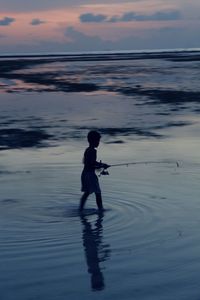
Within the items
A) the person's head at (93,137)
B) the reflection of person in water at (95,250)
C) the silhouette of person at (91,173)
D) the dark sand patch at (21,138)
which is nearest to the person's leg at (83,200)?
the silhouette of person at (91,173)

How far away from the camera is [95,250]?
8.77 metres

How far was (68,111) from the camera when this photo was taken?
29.0 metres

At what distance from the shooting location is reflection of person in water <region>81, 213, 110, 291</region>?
7.58 meters

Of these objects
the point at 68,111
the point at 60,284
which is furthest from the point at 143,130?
the point at 60,284

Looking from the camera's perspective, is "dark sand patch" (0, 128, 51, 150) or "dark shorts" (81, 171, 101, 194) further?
"dark sand patch" (0, 128, 51, 150)

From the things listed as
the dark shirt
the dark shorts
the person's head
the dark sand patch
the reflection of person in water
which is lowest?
the reflection of person in water

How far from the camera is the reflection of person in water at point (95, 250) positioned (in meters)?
7.58

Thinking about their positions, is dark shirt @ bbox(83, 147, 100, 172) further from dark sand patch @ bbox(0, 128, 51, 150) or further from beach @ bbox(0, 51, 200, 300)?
dark sand patch @ bbox(0, 128, 51, 150)

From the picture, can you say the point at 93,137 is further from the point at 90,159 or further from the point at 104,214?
the point at 104,214

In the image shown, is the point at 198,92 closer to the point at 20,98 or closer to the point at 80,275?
the point at 20,98

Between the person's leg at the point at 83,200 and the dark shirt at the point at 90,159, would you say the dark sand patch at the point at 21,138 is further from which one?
the dark shirt at the point at 90,159

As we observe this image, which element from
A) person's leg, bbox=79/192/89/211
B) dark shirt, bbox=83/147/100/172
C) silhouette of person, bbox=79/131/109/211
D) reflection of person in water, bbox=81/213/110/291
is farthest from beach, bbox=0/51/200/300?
dark shirt, bbox=83/147/100/172

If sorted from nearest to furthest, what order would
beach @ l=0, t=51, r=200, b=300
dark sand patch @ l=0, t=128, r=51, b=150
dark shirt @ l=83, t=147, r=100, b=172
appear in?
beach @ l=0, t=51, r=200, b=300, dark shirt @ l=83, t=147, r=100, b=172, dark sand patch @ l=0, t=128, r=51, b=150

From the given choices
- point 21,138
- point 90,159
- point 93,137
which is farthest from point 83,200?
point 21,138
